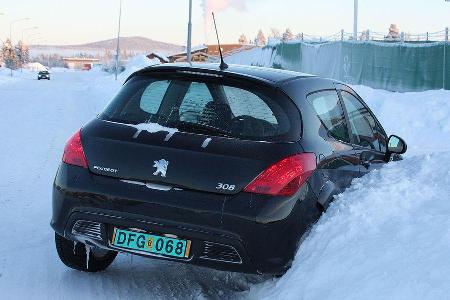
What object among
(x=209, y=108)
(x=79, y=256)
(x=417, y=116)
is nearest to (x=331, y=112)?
(x=209, y=108)

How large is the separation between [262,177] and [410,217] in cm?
95

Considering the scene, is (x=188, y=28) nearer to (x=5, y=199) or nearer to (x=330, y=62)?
(x=330, y=62)

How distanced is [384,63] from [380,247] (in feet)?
64.7

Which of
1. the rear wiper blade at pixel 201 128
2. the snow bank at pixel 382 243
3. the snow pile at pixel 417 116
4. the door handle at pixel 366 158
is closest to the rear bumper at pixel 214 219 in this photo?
the snow bank at pixel 382 243

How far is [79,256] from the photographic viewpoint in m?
4.59

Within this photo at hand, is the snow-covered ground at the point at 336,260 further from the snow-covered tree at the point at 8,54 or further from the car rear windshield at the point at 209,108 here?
the snow-covered tree at the point at 8,54

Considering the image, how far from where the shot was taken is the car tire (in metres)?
4.50

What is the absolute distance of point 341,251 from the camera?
147 inches

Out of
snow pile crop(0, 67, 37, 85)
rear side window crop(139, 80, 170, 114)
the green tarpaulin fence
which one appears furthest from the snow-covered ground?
snow pile crop(0, 67, 37, 85)

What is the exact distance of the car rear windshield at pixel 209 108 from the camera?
4047 millimetres

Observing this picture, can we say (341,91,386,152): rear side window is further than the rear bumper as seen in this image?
Yes

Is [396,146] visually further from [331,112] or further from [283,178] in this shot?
[283,178]

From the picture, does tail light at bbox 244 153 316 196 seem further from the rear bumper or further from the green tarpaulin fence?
the green tarpaulin fence

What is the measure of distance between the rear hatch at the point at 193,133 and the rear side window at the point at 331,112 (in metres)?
0.38
